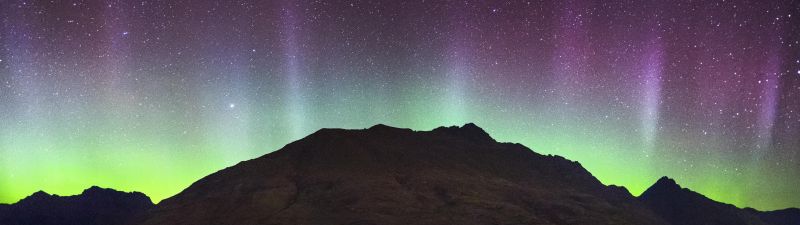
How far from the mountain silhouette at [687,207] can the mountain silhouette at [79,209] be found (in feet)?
248

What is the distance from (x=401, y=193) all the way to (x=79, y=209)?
49.5 metres

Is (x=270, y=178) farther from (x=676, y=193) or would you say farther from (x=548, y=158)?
(x=676, y=193)

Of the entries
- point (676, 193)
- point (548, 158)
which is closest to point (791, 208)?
point (676, 193)

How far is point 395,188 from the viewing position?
186ft

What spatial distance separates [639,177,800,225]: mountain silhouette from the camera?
3039 inches

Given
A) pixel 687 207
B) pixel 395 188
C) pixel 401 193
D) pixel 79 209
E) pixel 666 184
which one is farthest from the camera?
pixel 666 184

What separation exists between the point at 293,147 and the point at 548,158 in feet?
134

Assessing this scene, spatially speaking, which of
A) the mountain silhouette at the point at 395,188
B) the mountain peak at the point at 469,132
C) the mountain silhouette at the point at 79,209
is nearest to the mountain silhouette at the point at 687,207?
the mountain silhouette at the point at 395,188

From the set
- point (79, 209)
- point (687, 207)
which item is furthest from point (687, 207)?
point (79, 209)

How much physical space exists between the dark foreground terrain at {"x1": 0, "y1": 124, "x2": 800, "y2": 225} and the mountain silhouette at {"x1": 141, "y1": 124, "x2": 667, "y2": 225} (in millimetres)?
146

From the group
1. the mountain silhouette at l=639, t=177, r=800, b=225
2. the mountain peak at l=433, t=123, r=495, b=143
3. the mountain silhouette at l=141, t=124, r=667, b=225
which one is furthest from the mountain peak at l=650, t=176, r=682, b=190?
the mountain peak at l=433, t=123, r=495, b=143

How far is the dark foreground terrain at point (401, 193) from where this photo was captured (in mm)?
51750

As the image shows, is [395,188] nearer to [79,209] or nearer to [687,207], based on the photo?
[79,209]

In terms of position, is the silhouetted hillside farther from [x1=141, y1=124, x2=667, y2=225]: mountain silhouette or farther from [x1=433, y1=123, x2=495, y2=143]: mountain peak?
[x1=433, y1=123, x2=495, y2=143]: mountain peak
